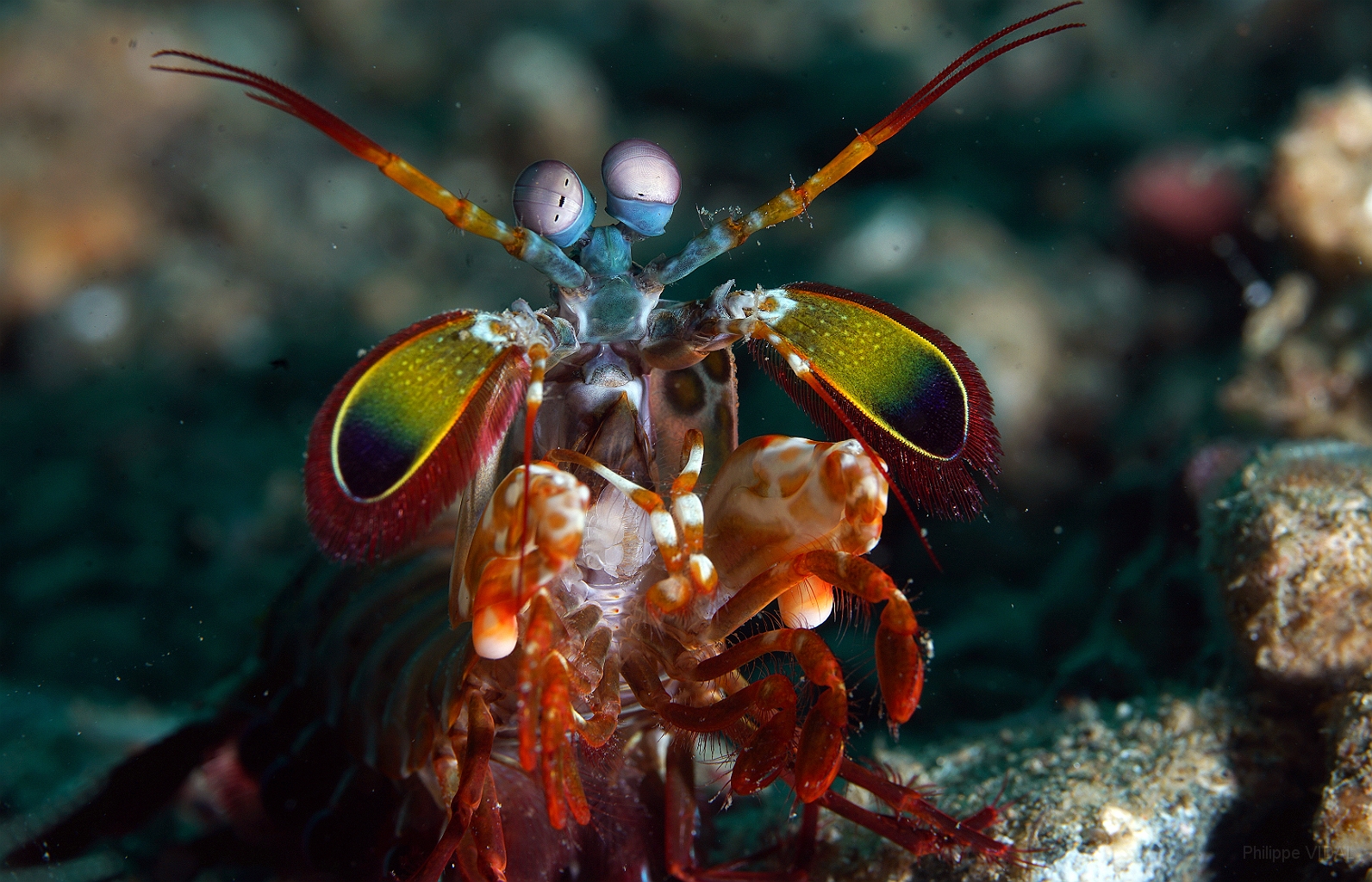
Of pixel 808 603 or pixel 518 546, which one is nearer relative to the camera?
pixel 518 546

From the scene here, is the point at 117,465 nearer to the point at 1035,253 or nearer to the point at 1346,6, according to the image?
the point at 1035,253

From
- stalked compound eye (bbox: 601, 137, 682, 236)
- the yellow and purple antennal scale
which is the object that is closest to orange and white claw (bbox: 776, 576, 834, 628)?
the yellow and purple antennal scale

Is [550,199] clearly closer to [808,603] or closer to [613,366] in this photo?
[613,366]

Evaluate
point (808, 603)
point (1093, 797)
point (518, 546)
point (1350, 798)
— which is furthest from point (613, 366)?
point (1350, 798)

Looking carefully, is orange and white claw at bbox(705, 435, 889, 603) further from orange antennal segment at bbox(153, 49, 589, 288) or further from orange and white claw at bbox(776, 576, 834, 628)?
orange antennal segment at bbox(153, 49, 589, 288)

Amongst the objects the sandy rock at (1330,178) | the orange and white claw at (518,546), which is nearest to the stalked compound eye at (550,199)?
the orange and white claw at (518,546)

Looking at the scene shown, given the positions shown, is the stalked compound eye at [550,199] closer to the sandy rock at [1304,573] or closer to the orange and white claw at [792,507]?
the orange and white claw at [792,507]

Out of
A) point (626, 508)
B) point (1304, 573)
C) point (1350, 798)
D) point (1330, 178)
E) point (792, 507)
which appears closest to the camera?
point (792, 507)

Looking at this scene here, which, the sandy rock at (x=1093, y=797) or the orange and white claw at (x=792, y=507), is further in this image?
the sandy rock at (x=1093, y=797)
